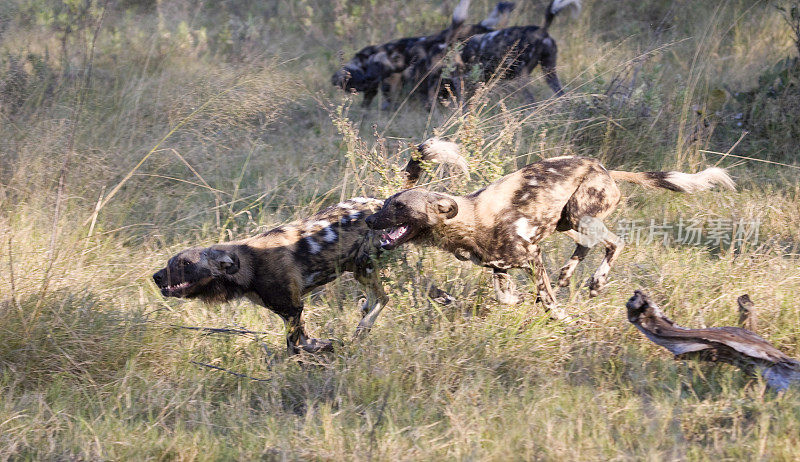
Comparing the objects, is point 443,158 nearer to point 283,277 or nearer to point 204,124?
point 283,277

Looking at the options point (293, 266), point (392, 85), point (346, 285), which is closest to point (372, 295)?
point (346, 285)

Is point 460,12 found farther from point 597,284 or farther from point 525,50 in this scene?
point 597,284

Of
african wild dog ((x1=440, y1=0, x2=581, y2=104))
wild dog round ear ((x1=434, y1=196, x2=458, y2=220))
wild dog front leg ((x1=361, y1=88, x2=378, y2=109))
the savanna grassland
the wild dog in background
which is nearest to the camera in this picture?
the savanna grassland

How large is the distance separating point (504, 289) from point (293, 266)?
1113mm

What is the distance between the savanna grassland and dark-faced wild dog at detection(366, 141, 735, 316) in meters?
0.16

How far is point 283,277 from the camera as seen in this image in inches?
161

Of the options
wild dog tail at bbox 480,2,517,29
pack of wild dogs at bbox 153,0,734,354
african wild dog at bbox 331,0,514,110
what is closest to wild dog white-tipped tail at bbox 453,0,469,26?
african wild dog at bbox 331,0,514,110

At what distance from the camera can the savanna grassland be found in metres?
3.14

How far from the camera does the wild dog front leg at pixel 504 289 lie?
414 centimetres

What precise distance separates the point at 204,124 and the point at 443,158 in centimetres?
174

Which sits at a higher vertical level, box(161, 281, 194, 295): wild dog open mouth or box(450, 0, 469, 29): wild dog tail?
box(450, 0, 469, 29): wild dog tail

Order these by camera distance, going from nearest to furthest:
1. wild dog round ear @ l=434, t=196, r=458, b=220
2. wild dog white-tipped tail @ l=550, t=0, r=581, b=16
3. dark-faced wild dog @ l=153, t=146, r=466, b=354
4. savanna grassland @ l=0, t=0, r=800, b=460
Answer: savanna grassland @ l=0, t=0, r=800, b=460
wild dog round ear @ l=434, t=196, r=458, b=220
dark-faced wild dog @ l=153, t=146, r=466, b=354
wild dog white-tipped tail @ l=550, t=0, r=581, b=16

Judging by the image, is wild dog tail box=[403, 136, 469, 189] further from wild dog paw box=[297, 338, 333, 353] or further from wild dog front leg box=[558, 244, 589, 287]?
wild dog paw box=[297, 338, 333, 353]

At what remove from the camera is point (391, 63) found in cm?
818
